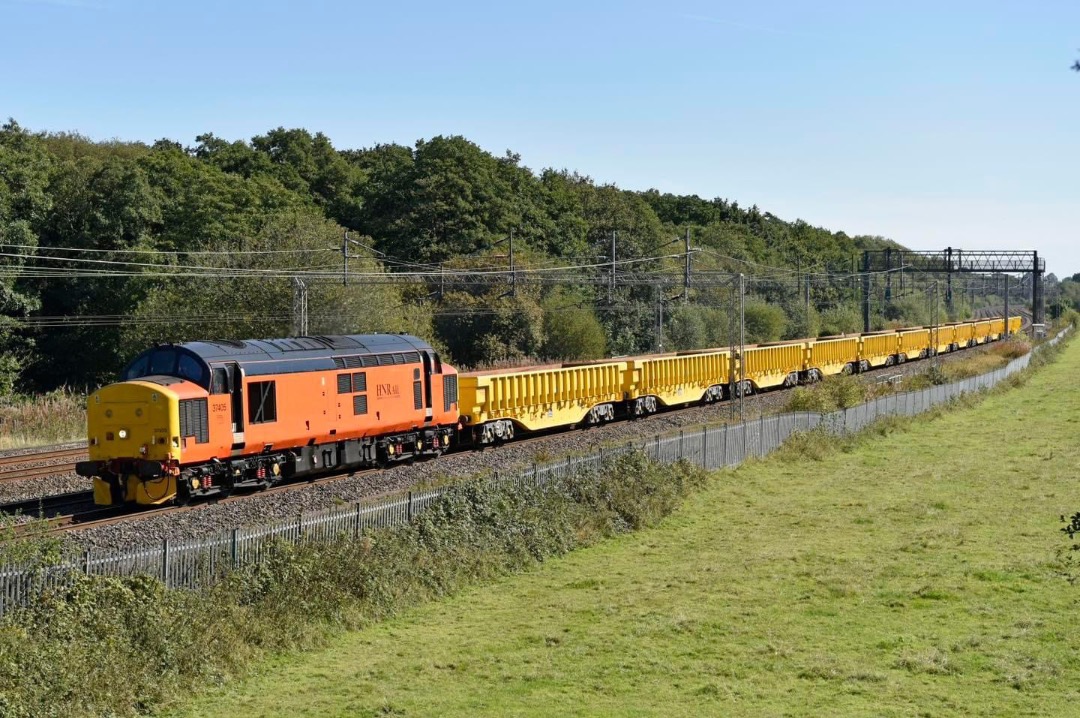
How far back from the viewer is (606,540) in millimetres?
26516

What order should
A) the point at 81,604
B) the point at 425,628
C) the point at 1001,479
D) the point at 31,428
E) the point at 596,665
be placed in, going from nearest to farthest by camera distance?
the point at 81,604
the point at 596,665
the point at 425,628
the point at 1001,479
the point at 31,428

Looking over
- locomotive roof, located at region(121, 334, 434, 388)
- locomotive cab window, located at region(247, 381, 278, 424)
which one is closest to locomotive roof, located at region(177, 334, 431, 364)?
→ locomotive roof, located at region(121, 334, 434, 388)

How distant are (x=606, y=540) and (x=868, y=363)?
51.6 meters

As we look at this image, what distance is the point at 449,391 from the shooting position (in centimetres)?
3453

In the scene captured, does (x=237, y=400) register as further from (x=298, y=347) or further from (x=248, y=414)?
(x=298, y=347)

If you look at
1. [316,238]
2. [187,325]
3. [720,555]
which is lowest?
[720,555]

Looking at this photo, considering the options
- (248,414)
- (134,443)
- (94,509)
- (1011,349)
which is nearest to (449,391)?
(248,414)

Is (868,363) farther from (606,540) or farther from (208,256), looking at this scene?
(606,540)

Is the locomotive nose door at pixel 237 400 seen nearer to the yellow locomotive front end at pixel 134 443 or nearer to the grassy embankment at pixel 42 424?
the yellow locomotive front end at pixel 134 443

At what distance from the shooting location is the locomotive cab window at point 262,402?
26547mm

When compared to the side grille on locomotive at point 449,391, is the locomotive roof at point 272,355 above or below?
above

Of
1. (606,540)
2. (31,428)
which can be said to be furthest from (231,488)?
(31,428)

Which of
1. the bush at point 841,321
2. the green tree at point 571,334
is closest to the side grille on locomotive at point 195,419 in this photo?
the green tree at point 571,334

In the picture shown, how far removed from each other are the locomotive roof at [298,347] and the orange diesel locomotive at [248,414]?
39 mm
